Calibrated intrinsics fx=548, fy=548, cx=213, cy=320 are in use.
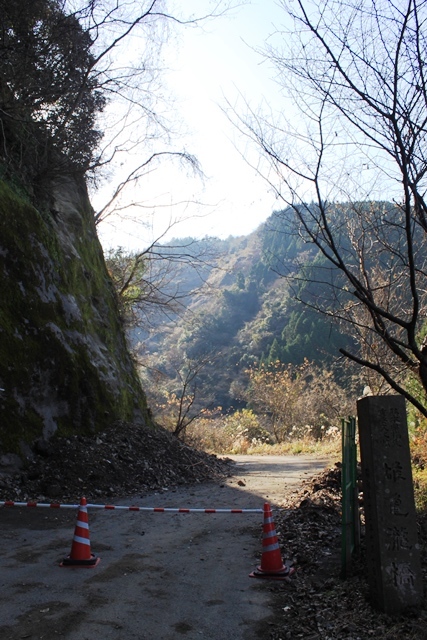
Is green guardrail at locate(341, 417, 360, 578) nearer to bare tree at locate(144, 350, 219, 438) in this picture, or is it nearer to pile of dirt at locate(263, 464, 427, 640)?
pile of dirt at locate(263, 464, 427, 640)

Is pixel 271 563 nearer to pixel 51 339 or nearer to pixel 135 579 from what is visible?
pixel 135 579

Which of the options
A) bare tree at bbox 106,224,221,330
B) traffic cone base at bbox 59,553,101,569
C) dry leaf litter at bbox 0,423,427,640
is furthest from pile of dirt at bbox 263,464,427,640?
bare tree at bbox 106,224,221,330

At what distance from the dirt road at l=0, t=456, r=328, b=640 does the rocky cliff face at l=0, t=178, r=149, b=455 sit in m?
2.23

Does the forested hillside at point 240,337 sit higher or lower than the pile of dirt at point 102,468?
higher

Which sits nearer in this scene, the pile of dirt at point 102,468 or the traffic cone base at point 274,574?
the traffic cone base at point 274,574

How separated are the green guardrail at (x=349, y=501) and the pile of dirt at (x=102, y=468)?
4702 mm

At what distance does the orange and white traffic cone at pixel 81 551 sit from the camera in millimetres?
5391

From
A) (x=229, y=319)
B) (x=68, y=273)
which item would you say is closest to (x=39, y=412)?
(x=68, y=273)

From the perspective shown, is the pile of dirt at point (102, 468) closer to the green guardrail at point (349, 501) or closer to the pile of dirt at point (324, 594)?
the pile of dirt at point (324, 594)

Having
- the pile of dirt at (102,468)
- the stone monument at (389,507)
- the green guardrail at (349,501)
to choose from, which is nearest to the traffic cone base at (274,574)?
the green guardrail at (349,501)

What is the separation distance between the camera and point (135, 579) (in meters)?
5.11

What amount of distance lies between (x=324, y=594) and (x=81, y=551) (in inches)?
93.8

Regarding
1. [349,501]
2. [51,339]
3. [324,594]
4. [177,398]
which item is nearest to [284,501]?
[349,501]

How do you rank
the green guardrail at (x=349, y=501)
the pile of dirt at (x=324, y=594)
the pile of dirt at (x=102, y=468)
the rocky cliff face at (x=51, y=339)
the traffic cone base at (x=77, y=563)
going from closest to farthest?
the pile of dirt at (x=324, y=594) < the green guardrail at (x=349, y=501) < the traffic cone base at (x=77, y=563) < the pile of dirt at (x=102, y=468) < the rocky cliff face at (x=51, y=339)
